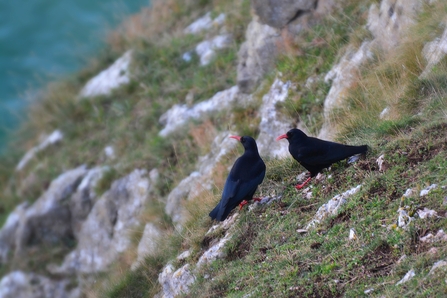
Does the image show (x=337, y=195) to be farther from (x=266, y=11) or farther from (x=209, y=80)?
(x=209, y=80)

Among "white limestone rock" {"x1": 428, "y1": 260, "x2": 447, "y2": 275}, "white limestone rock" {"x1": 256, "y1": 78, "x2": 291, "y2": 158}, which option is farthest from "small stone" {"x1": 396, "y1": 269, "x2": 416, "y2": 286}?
"white limestone rock" {"x1": 256, "y1": 78, "x2": 291, "y2": 158}

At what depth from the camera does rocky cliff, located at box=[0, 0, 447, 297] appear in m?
4.98

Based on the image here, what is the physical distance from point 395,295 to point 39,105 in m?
14.5

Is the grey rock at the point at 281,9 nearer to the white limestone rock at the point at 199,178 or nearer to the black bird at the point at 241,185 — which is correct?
the white limestone rock at the point at 199,178

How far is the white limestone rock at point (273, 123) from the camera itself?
909 centimetres

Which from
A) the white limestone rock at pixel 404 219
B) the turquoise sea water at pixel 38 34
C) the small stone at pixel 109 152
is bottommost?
the white limestone rock at pixel 404 219

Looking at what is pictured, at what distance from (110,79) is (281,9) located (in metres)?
6.69

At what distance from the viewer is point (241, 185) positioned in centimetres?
622

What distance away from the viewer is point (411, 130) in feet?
19.6

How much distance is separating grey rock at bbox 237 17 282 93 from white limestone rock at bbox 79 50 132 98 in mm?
4616

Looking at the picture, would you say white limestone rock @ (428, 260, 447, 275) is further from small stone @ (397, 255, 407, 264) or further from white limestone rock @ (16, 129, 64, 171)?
white limestone rock @ (16, 129, 64, 171)

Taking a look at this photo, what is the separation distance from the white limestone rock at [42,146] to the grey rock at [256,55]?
654 centimetres

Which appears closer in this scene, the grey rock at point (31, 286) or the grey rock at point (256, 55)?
the grey rock at point (256, 55)

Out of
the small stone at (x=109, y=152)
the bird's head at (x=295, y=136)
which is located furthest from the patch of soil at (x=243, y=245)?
the small stone at (x=109, y=152)
